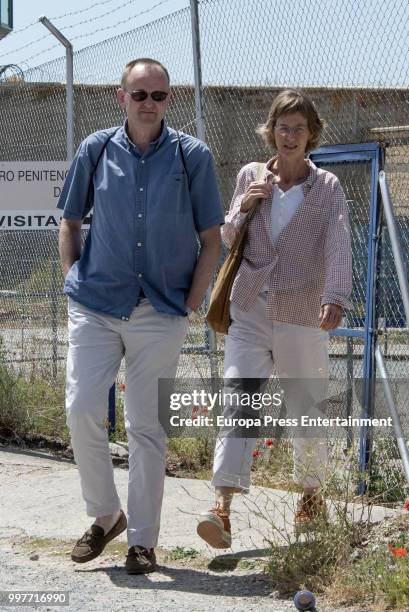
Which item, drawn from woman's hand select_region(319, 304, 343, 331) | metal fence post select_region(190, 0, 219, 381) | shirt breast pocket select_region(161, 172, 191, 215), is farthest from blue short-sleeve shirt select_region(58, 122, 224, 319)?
metal fence post select_region(190, 0, 219, 381)

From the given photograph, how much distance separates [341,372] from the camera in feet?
24.5

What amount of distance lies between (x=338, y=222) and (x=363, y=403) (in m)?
1.36

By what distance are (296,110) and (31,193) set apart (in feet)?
12.2

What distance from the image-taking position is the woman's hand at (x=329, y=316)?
5660 millimetres

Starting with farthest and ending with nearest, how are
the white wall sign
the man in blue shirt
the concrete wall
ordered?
1. the white wall sign
2. the concrete wall
3. the man in blue shirt

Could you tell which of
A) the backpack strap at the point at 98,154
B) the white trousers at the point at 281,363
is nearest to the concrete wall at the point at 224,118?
the white trousers at the point at 281,363

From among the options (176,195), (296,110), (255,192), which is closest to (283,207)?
(255,192)

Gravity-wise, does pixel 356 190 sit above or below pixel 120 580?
above

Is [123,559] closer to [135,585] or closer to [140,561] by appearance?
[140,561]

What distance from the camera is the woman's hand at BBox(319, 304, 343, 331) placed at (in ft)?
18.6

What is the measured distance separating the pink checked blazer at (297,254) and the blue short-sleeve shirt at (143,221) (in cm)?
26

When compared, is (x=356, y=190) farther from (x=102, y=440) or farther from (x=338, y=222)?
(x=102, y=440)

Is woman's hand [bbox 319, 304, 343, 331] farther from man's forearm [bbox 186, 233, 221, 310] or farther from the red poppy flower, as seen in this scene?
the red poppy flower

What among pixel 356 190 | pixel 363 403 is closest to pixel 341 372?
pixel 363 403
